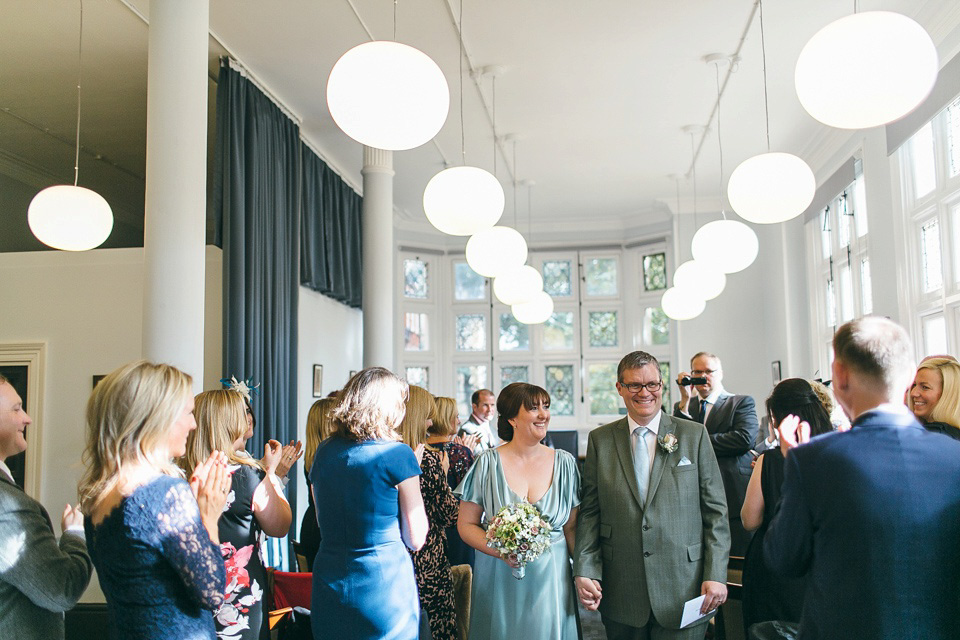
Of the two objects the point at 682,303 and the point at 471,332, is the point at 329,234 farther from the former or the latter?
the point at 471,332

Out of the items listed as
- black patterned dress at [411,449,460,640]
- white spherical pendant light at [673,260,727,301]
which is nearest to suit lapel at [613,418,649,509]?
black patterned dress at [411,449,460,640]

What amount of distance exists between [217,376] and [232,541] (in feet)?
12.4

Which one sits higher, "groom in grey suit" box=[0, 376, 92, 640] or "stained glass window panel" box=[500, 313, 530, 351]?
"stained glass window panel" box=[500, 313, 530, 351]

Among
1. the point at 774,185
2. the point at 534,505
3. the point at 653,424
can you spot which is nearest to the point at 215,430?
the point at 534,505

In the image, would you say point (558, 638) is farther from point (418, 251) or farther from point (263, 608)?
point (418, 251)

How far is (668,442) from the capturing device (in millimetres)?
2951

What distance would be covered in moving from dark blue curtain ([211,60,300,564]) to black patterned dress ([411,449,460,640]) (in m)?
3.12

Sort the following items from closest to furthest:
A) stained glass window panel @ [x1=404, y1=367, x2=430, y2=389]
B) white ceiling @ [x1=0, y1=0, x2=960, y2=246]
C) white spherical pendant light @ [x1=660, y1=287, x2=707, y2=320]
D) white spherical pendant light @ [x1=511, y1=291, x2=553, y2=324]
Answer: white ceiling @ [x1=0, y1=0, x2=960, y2=246] → white spherical pendant light @ [x1=660, y1=287, x2=707, y2=320] → white spherical pendant light @ [x1=511, y1=291, x2=553, y2=324] → stained glass window panel @ [x1=404, y1=367, x2=430, y2=389]

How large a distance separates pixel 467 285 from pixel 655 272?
2912 millimetres

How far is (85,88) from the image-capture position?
6598 mm

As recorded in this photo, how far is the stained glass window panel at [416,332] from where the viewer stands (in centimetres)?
1181

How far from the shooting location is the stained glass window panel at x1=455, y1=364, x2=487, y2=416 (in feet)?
39.9

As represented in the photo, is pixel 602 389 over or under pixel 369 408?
under

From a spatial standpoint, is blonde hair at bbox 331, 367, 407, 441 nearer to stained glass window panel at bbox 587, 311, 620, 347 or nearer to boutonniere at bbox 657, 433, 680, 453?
boutonniere at bbox 657, 433, 680, 453
